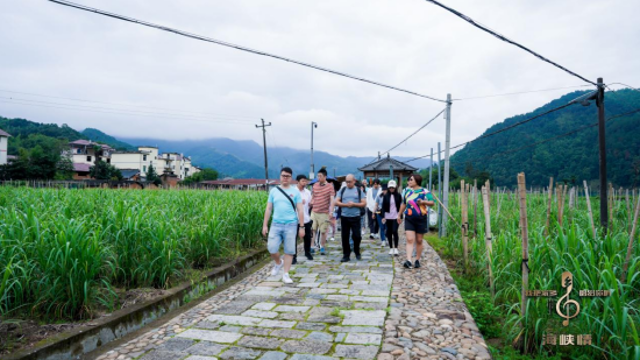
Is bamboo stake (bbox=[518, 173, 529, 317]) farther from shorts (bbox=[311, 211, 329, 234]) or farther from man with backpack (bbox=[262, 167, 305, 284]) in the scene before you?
shorts (bbox=[311, 211, 329, 234])

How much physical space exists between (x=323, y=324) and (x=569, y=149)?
1452 inches

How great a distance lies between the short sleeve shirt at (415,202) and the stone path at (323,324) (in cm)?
99

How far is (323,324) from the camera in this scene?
12.0 ft

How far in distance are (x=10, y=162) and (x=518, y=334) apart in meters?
46.6

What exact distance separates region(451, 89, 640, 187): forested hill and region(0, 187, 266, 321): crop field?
1123 inches

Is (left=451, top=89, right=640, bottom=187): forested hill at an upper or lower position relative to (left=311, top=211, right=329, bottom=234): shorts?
upper

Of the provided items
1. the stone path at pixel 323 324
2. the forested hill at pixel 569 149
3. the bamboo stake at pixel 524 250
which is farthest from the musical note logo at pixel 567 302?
the forested hill at pixel 569 149

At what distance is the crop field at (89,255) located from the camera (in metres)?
3.35

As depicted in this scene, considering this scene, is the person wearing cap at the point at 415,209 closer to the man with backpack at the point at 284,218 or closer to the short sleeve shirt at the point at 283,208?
the man with backpack at the point at 284,218

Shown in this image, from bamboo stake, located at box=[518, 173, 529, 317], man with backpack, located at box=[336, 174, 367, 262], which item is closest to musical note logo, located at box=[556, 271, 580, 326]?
bamboo stake, located at box=[518, 173, 529, 317]

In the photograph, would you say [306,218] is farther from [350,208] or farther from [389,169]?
[389,169]

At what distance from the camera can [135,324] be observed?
3.72 m

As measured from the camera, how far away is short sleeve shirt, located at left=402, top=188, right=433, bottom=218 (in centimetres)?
600

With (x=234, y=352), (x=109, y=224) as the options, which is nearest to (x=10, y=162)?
(x=109, y=224)
